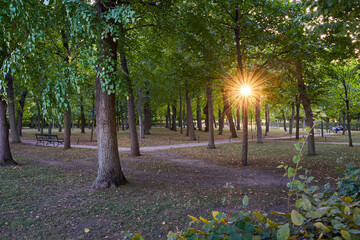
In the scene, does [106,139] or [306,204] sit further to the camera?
[106,139]

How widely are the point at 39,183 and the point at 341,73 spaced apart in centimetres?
2072

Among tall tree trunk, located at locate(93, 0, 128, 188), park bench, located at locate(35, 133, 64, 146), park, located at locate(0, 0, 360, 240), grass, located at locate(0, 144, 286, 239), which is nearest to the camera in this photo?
park, located at locate(0, 0, 360, 240)

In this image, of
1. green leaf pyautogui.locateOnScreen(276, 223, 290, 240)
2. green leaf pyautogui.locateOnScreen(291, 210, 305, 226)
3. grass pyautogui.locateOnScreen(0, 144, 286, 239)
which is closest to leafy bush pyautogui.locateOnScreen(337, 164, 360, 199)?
grass pyautogui.locateOnScreen(0, 144, 286, 239)

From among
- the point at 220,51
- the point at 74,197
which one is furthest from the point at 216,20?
the point at 74,197

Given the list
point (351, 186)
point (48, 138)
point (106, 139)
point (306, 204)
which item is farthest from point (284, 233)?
point (48, 138)

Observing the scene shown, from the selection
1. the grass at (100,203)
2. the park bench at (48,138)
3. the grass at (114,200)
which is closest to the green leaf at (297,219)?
the grass at (114,200)

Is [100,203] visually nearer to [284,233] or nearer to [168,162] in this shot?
[284,233]

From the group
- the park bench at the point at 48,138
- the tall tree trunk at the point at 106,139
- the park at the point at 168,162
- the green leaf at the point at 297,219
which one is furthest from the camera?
the park bench at the point at 48,138

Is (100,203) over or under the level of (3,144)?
under

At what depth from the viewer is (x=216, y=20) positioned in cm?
1078

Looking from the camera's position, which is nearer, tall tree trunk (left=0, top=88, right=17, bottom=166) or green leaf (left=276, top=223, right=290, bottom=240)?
green leaf (left=276, top=223, right=290, bottom=240)

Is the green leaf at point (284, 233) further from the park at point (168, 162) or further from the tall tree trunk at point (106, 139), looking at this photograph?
the tall tree trunk at point (106, 139)

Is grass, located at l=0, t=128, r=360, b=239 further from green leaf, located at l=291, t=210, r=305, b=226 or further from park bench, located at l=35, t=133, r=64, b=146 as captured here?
park bench, located at l=35, t=133, r=64, b=146

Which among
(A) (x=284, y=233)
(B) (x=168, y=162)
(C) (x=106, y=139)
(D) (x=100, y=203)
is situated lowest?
(D) (x=100, y=203)
